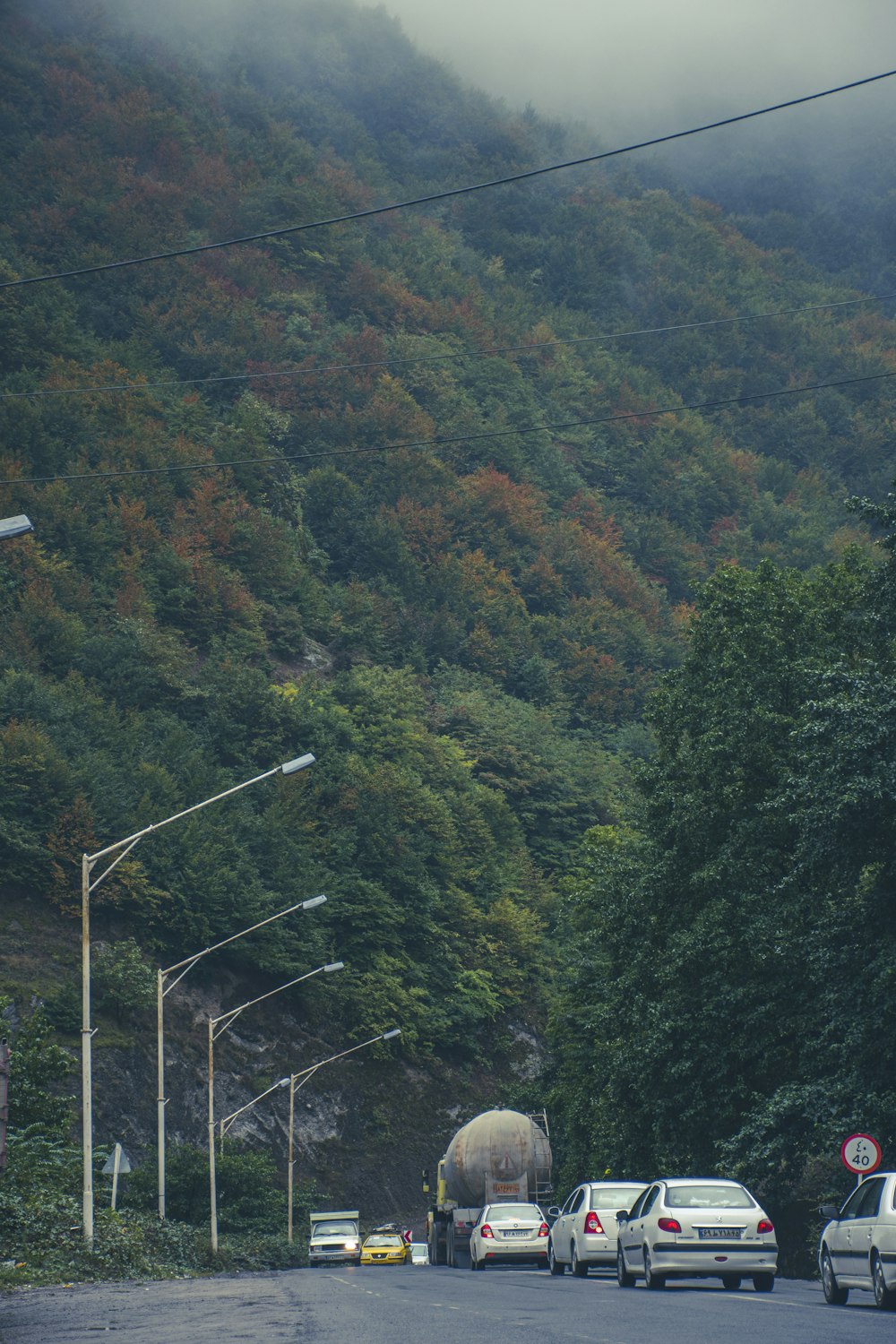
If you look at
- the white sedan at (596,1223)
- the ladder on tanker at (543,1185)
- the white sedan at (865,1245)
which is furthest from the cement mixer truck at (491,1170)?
the white sedan at (865,1245)

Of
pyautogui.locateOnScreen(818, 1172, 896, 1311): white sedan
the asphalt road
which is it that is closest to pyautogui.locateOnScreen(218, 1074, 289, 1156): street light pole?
the asphalt road

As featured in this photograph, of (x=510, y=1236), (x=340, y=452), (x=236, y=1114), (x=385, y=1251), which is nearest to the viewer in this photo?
(x=510, y=1236)

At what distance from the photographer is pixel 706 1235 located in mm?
21828

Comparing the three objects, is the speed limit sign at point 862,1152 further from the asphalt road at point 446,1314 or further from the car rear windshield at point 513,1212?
the car rear windshield at point 513,1212

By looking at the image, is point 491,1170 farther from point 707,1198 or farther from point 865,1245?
point 865,1245

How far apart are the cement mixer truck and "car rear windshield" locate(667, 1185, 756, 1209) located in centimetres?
1960

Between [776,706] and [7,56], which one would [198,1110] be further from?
[7,56]

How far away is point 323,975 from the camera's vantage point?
90.1m

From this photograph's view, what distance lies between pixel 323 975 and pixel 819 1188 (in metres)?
57.8

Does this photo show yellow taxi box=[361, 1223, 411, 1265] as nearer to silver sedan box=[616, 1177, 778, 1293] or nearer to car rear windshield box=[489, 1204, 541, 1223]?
car rear windshield box=[489, 1204, 541, 1223]

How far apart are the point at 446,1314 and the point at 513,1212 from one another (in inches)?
726

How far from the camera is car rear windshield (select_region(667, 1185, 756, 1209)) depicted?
72.6 ft

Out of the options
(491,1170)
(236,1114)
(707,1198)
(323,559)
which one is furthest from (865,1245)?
(323,559)

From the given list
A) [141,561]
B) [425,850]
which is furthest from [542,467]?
[425,850]
